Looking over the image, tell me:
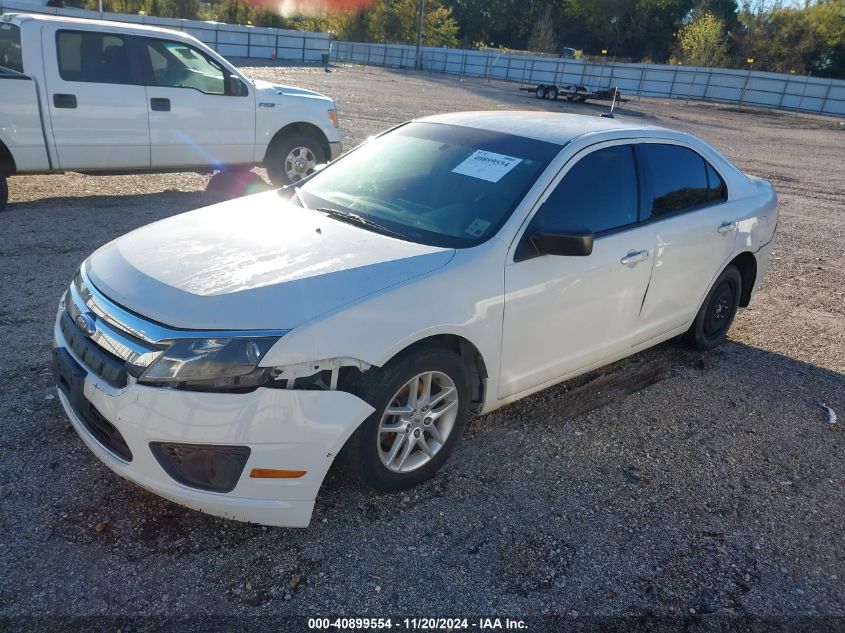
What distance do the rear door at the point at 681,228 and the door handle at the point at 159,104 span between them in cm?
579

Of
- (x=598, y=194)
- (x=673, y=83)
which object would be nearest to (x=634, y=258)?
(x=598, y=194)

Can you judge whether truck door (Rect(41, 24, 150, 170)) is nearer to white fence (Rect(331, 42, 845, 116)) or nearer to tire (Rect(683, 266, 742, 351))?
tire (Rect(683, 266, 742, 351))

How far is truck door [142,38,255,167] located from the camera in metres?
7.96

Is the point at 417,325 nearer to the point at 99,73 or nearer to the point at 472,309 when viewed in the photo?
the point at 472,309

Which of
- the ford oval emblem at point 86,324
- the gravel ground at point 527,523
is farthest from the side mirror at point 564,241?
the ford oval emblem at point 86,324

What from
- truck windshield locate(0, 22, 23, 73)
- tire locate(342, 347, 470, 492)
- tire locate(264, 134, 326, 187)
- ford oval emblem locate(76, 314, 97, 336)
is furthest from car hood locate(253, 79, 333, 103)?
tire locate(342, 347, 470, 492)

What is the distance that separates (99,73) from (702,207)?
6.38 m

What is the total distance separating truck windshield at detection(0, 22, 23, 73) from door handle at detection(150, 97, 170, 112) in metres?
1.30

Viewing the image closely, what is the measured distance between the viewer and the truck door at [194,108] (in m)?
7.96

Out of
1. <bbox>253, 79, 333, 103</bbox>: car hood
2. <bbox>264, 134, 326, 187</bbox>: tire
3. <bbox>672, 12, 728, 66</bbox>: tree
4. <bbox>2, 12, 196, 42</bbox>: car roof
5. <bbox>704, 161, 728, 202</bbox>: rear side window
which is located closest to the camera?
<bbox>704, 161, 728, 202</bbox>: rear side window

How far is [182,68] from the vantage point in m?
8.14

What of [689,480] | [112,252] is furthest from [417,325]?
[689,480]

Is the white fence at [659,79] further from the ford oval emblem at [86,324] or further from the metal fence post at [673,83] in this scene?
the ford oval emblem at [86,324]

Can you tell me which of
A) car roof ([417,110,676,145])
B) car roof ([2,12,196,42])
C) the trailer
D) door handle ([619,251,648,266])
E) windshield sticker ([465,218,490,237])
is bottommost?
the trailer
